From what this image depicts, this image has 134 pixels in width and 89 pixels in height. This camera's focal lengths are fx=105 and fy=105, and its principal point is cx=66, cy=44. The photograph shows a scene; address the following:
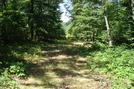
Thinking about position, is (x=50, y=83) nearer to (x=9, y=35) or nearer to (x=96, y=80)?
(x=96, y=80)

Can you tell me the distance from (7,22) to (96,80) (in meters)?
8.58

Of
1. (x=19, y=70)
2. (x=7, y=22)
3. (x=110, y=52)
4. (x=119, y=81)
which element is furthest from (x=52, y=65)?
(x=7, y=22)

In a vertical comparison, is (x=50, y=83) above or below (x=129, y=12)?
below

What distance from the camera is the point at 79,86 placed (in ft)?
15.5

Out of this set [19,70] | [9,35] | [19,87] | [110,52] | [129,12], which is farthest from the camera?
[129,12]

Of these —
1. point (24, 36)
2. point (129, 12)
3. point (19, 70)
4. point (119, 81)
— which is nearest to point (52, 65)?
point (19, 70)

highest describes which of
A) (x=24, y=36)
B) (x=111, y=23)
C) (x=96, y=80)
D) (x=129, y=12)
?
(x=129, y=12)

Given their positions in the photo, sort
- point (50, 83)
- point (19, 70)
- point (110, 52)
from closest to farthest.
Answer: point (50, 83), point (19, 70), point (110, 52)

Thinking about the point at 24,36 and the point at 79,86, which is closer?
the point at 79,86

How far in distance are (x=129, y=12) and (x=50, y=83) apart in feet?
40.8

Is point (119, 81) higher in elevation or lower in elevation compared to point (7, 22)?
lower

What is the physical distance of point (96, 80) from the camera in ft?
17.0

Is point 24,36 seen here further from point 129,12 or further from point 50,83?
point 129,12

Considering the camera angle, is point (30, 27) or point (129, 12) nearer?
point (129, 12)
